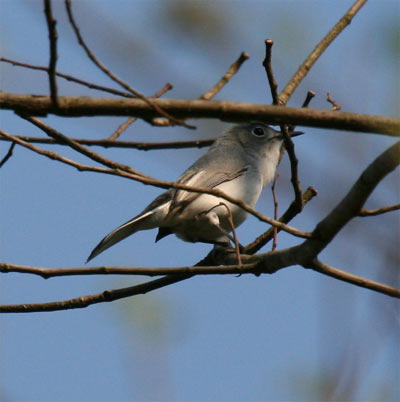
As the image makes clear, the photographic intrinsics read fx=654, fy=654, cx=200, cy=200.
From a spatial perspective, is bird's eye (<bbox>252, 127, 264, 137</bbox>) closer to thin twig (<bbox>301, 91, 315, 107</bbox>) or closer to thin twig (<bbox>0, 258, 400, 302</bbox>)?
thin twig (<bbox>301, 91, 315, 107</bbox>)

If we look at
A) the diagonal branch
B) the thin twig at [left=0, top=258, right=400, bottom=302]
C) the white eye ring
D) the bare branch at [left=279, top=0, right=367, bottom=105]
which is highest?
the white eye ring

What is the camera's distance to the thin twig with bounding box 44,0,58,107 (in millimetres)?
2281

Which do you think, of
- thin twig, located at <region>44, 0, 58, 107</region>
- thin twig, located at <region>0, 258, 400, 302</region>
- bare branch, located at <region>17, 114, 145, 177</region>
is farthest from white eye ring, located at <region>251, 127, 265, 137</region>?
thin twig, located at <region>44, 0, 58, 107</region>

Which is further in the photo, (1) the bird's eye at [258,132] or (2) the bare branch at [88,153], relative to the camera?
(1) the bird's eye at [258,132]

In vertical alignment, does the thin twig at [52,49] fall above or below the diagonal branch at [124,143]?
below

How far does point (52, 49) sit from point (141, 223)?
2556 millimetres

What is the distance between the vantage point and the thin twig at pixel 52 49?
2.28 m

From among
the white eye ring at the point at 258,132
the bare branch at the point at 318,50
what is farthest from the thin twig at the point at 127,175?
the white eye ring at the point at 258,132

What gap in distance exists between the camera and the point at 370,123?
7.47 ft

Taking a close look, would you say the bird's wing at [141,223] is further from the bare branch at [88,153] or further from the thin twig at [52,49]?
the thin twig at [52,49]

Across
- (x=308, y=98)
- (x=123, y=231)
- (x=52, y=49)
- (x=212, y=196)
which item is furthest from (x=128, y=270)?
(x=212, y=196)

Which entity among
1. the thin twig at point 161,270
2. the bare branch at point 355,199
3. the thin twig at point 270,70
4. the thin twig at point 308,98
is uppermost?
the thin twig at point 308,98

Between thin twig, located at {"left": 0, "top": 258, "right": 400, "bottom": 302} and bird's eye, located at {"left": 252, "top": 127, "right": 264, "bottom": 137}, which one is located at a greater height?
bird's eye, located at {"left": 252, "top": 127, "right": 264, "bottom": 137}

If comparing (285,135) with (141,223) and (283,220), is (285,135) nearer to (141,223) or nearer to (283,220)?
(283,220)
